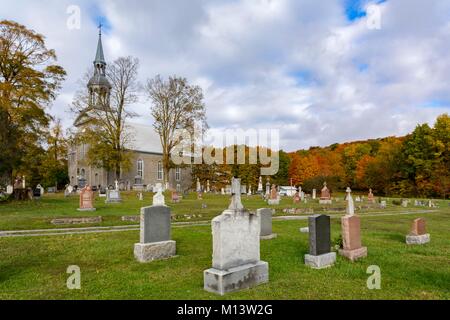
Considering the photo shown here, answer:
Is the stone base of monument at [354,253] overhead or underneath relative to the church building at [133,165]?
underneath

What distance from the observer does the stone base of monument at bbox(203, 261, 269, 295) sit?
5.72 metres

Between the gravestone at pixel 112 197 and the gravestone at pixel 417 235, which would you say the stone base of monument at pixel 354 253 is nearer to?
the gravestone at pixel 417 235

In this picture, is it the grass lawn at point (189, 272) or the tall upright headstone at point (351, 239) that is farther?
the tall upright headstone at point (351, 239)

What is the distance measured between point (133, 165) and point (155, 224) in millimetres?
48112

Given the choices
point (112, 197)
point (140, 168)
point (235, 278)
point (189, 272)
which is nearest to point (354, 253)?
point (235, 278)

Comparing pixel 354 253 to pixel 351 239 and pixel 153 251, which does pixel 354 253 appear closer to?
pixel 351 239

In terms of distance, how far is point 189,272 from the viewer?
712 cm

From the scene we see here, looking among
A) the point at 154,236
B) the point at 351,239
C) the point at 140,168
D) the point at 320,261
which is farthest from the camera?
the point at 140,168

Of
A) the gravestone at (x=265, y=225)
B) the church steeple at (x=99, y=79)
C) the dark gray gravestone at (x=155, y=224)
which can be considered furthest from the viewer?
the church steeple at (x=99, y=79)

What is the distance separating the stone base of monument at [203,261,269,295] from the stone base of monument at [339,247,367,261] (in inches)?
107

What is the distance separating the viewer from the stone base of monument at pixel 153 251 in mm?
8102

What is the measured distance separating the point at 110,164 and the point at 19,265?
3229 centimetres

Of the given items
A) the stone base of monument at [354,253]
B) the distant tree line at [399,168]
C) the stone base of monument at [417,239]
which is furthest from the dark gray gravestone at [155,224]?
the distant tree line at [399,168]

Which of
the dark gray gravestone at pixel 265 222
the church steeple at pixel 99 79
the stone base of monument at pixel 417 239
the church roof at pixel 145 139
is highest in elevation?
the church steeple at pixel 99 79
